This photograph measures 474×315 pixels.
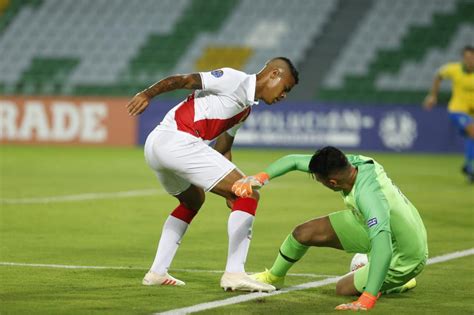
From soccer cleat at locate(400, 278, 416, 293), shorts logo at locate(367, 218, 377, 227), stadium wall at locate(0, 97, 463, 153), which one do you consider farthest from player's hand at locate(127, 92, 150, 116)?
stadium wall at locate(0, 97, 463, 153)

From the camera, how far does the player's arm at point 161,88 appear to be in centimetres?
752

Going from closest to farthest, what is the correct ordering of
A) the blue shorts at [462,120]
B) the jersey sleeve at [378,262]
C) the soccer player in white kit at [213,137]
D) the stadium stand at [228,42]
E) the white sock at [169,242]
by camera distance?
the jersey sleeve at [378,262], the soccer player in white kit at [213,137], the white sock at [169,242], the blue shorts at [462,120], the stadium stand at [228,42]

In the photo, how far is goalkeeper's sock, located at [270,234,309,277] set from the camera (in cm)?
789

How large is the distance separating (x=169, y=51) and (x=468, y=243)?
2133cm

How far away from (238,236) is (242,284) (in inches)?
13.6

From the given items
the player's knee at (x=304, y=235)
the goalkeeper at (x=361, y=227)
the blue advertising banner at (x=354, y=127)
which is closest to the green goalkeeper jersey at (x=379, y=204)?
the goalkeeper at (x=361, y=227)

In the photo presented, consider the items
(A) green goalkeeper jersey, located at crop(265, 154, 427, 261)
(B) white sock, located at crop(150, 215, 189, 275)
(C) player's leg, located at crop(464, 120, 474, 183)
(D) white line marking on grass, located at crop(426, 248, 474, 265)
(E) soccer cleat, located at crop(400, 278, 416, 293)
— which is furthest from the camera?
(C) player's leg, located at crop(464, 120, 474, 183)

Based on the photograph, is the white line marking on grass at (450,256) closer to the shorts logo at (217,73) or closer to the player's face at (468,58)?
the shorts logo at (217,73)

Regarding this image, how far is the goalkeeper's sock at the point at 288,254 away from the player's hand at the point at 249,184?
721 millimetres

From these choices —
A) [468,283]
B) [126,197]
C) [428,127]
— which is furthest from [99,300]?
[428,127]

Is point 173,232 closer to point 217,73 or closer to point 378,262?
point 217,73

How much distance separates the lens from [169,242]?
831 cm

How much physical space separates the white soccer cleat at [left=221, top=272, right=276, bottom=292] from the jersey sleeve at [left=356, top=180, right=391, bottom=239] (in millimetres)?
1029

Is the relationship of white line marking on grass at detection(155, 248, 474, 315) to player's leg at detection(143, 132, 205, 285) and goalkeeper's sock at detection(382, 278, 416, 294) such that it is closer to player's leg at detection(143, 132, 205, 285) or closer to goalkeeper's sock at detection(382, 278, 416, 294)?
goalkeeper's sock at detection(382, 278, 416, 294)
